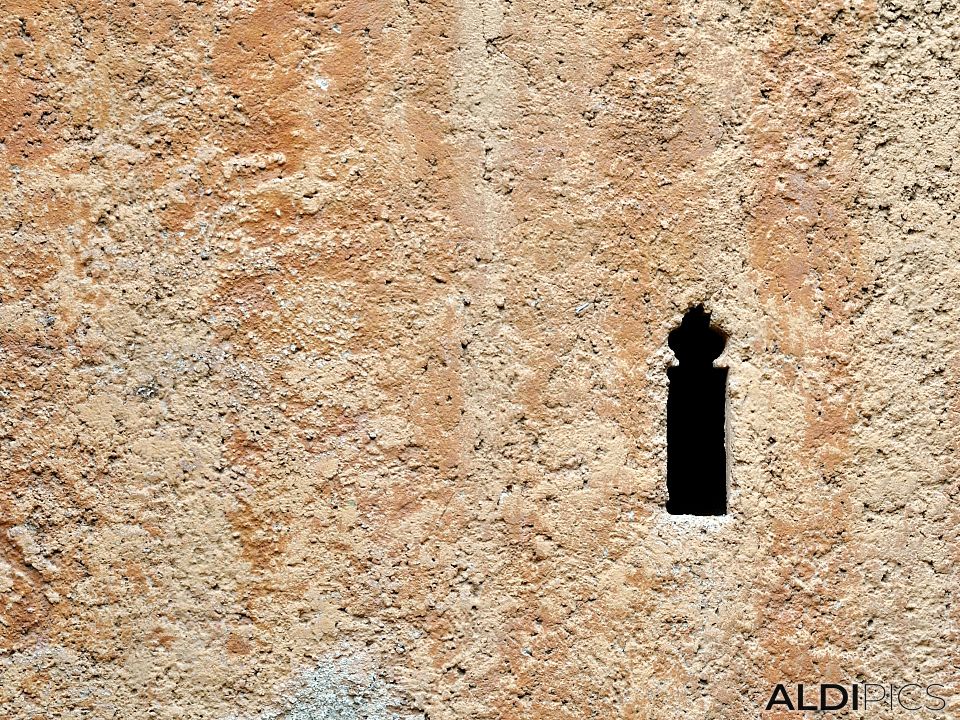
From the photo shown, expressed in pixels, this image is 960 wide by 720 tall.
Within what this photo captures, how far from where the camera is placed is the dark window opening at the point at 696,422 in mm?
1747

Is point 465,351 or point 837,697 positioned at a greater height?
point 465,351

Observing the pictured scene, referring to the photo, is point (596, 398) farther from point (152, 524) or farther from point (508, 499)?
point (152, 524)

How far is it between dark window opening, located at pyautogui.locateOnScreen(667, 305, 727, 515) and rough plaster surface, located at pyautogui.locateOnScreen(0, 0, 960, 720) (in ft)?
0.17

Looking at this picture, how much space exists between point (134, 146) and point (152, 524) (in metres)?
0.61

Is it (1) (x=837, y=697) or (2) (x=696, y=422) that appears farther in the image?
(2) (x=696, y=422)

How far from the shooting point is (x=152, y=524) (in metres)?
1.68

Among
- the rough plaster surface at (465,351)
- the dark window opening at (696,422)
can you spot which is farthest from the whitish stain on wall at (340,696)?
the dark window opening at (696,422)

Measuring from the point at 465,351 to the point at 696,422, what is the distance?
0.44 meters

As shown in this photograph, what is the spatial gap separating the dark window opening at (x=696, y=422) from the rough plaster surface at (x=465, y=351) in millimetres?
53

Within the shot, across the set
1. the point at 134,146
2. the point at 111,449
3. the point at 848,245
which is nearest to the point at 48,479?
the point at 111,449

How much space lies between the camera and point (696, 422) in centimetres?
184

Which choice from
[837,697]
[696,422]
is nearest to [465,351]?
[696,422]

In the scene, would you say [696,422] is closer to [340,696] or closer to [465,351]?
[465,351]

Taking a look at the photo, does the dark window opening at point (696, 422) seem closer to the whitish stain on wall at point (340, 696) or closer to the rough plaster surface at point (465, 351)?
the rough plaster surface at point (465, 351)
